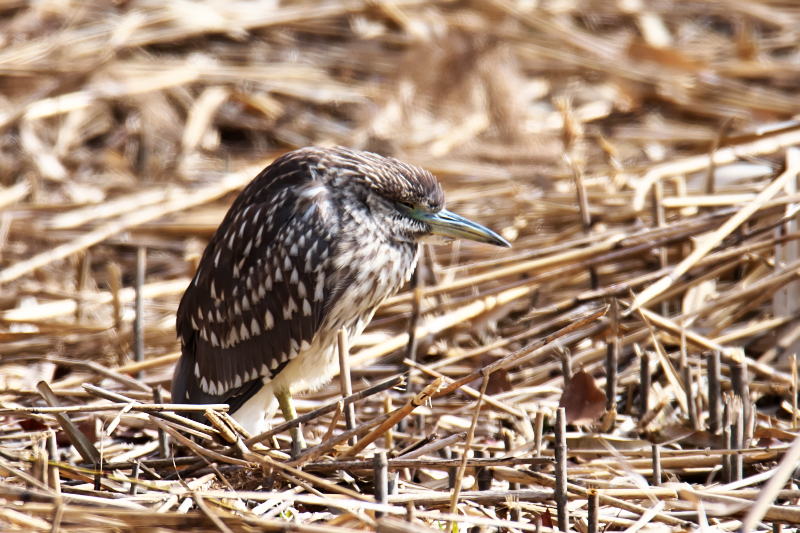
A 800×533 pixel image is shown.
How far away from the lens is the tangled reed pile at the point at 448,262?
252 centimetres

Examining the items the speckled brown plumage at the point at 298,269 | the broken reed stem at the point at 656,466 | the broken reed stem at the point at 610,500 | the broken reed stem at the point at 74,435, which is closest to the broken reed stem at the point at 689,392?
the broken reed stem at the point at 656,466

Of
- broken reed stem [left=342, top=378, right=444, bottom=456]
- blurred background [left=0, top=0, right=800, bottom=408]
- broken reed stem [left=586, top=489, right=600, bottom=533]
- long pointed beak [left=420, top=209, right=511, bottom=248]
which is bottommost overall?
broken reed stem [left=586, top=489, right=600, bottom=533]

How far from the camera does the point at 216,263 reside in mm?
3459

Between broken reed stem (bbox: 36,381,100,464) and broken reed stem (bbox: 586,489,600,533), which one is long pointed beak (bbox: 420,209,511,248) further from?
broken reed stem (bbox: 36,381,100,464)

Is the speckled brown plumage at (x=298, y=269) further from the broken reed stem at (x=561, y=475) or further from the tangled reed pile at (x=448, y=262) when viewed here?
the broken reed stem at (x=561, y=475)

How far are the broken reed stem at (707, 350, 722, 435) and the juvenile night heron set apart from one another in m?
0.92

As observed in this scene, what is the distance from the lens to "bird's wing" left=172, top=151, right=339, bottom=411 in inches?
125

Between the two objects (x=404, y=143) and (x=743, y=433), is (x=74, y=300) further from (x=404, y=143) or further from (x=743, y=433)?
(x=743, y=433)

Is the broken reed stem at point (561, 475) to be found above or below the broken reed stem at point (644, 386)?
below

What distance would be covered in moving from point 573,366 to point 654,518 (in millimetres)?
1228

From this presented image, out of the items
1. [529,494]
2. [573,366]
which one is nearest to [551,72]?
[573,366]

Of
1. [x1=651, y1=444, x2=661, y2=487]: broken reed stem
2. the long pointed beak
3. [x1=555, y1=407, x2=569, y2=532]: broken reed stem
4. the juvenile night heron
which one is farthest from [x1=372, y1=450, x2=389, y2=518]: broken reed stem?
the long pointed beak

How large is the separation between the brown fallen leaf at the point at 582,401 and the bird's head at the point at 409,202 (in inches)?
24.3

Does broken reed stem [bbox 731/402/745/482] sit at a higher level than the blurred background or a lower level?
lower
